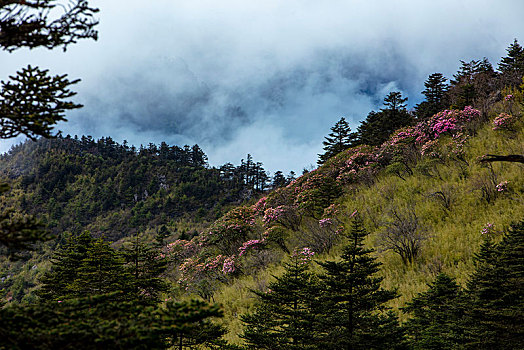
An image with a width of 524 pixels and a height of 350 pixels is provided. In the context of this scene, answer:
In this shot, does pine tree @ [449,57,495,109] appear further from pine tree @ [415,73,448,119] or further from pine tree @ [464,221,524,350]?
pine tree @ [464,221,524,350]

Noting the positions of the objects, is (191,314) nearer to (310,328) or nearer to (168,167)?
(310,328)

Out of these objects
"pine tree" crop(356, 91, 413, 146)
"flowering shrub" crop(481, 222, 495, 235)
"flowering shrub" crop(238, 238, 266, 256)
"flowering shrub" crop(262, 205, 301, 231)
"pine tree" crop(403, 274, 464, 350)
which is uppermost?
"pine tree" crop(356, 91, 413, 146)

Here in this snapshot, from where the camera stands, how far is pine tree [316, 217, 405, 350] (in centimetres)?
585

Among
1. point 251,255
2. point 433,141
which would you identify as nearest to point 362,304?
point 251,255

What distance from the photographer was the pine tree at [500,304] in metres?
5.50

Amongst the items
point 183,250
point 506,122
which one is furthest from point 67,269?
point 506,122

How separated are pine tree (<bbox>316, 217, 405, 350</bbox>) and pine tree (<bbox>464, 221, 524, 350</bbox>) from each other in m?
1.56

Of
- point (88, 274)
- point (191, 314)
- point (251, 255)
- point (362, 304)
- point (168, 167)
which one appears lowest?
point (362, 304)

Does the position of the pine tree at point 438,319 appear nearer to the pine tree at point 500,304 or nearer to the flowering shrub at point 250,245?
the pine tree at point 500,304

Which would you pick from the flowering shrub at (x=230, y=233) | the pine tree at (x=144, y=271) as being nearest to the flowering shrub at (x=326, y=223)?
the flowering shrub at (x=230, y=233)

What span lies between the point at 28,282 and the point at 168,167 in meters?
53.0

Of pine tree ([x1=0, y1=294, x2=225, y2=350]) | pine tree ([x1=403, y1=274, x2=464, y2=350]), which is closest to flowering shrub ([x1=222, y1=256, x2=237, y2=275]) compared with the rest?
pine tree ([x1=403, y1=274, x2=464, y2=350])

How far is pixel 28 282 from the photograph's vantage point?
4925cm

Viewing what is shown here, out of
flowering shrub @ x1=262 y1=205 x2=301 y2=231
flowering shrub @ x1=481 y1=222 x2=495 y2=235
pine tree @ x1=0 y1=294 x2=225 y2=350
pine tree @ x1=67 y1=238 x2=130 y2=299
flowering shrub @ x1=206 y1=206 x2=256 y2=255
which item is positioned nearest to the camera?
pine tree @ x1=0 y1=294 x2=225 y2=350
